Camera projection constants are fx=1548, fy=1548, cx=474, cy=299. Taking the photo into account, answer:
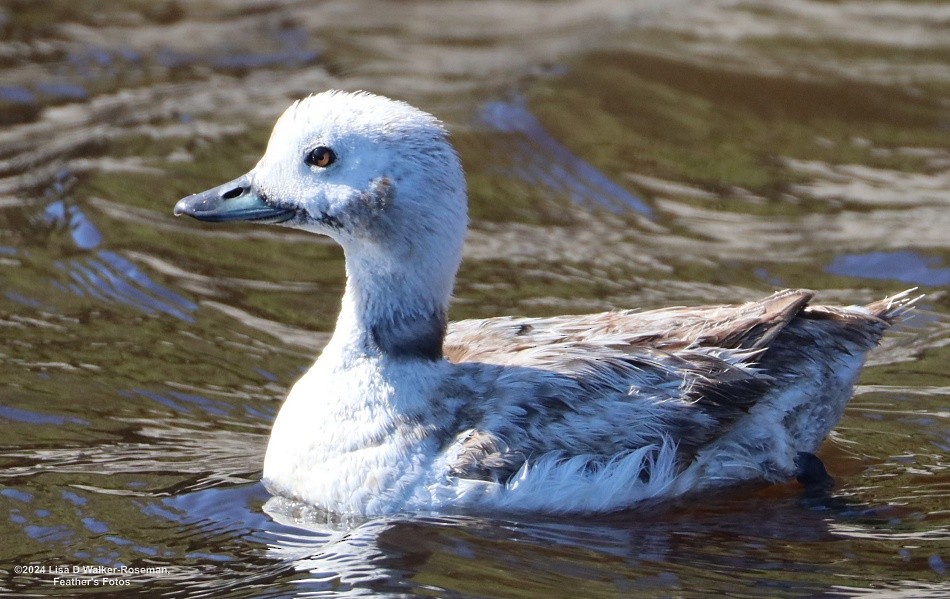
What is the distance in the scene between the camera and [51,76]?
1343cm

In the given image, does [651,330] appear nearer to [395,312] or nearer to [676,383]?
[676,383]

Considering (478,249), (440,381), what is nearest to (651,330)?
(440,381)

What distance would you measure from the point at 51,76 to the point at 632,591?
8.73 meters

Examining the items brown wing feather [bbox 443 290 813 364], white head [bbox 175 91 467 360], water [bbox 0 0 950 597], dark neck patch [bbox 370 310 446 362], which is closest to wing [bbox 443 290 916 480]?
brown wing feather [bbox 443 290 813 364]

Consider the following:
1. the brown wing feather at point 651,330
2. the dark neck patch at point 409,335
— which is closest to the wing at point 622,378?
the brown wing feather at point 651,330

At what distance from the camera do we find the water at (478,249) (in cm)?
693

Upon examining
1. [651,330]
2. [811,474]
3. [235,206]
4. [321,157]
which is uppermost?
[321,157]

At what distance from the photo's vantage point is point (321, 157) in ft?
23.7

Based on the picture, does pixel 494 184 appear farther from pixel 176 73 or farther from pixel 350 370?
pixel 350 370

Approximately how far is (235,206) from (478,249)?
3.61 meters

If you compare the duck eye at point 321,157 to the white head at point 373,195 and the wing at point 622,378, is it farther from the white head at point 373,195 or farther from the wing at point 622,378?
the wing at point 622,378

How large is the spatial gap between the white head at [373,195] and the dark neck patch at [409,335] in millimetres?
30

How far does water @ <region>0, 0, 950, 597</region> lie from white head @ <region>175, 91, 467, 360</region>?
115cm

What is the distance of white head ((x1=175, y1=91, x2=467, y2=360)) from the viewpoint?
715 cm
